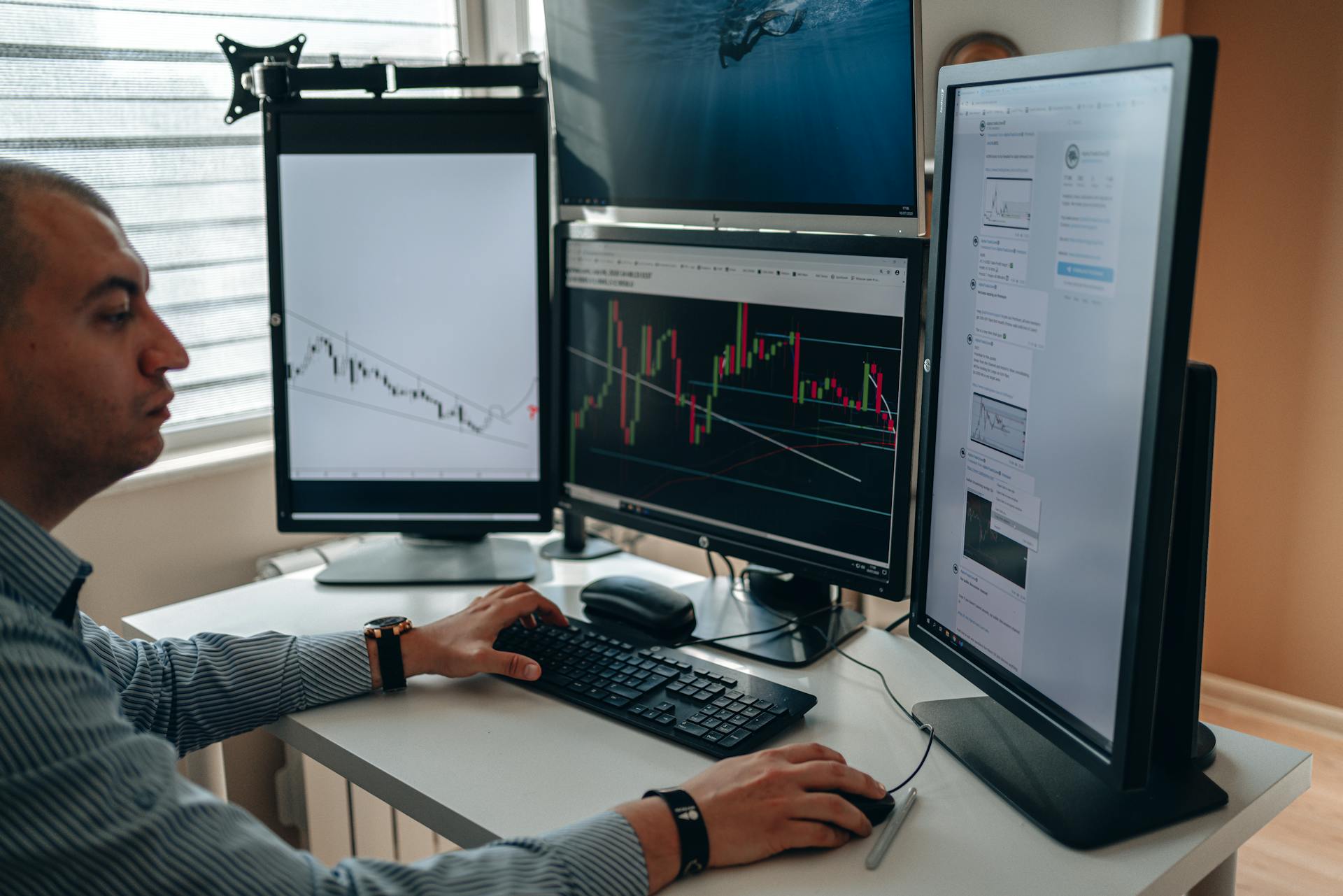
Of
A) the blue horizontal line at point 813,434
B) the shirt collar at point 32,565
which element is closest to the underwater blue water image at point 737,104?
the blue horizontal line at point 813,434

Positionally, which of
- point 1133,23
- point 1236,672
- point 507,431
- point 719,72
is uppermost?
point 1133,23

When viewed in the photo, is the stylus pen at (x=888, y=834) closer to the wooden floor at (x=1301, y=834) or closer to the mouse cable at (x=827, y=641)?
the mouse cable at (x=827, y=641)

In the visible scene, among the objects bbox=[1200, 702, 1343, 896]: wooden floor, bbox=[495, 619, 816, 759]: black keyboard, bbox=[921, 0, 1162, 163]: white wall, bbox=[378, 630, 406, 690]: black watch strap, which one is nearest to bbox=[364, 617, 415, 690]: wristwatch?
bbox=[378, 630, 406, 690]: black watch strap

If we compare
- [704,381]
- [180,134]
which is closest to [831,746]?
[704,381]

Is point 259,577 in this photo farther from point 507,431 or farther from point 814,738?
point 814,738

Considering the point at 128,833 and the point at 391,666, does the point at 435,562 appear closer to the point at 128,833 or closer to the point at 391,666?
the point at 391,666

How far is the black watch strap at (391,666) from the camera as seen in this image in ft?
4.07

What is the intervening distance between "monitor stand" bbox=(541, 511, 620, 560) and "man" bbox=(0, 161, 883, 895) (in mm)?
734

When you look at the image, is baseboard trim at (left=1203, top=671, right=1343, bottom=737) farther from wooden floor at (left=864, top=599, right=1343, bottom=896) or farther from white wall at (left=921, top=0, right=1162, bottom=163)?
white wall at (left=921, top=0, right=1162, bottom=163)

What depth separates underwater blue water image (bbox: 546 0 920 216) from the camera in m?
1.23

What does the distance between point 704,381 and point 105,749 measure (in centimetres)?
81

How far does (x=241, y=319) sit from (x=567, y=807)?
1359mm

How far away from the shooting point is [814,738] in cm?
112

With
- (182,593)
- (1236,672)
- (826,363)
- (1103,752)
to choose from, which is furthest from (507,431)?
(1236,672)
